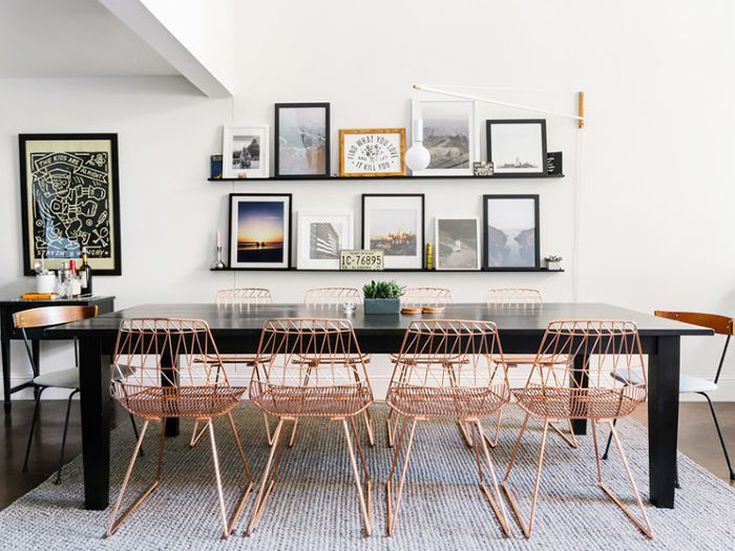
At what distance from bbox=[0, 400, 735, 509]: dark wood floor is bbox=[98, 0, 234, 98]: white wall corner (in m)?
2.44

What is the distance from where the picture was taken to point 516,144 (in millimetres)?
3961

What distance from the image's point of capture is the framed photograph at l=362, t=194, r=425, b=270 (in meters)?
4.00

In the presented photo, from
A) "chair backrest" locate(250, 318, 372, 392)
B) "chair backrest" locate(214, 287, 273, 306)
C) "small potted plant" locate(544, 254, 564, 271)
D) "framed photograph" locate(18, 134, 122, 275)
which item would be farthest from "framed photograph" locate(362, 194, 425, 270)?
"framed photograph" locate(18, 134, 122, 275)

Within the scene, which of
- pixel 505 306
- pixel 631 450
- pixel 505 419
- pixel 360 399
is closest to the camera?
pixel 360 399

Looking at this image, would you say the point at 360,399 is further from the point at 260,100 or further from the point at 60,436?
the point at 260,100

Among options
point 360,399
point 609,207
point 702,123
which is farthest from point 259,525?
point 702,123

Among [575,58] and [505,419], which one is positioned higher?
[575,58]

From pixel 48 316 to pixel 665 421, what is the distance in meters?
3.19

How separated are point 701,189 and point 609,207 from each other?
719 mm

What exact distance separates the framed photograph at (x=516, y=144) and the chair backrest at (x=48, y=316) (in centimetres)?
307

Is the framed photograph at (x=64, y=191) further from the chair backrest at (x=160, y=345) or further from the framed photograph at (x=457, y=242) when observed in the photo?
the framed photograph at (x=457, y=242)

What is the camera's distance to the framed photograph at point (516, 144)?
3.95 m

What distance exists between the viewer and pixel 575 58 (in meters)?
3.95

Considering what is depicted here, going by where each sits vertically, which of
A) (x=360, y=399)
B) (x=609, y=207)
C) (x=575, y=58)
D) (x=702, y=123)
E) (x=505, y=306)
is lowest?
(x=360, y=399)
